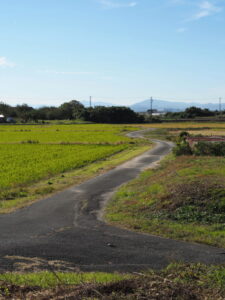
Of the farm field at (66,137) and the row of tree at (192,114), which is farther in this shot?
the row of tree at (192,114)

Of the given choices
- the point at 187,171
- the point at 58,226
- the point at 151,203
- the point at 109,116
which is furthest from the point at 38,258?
the point at 109,116

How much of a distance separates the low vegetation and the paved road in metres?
0.99

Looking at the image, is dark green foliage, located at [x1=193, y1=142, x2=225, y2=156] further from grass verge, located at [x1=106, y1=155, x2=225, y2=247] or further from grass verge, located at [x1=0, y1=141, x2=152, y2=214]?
grass verge, located at [x1=106, y1=155, x2=225, y2=247]

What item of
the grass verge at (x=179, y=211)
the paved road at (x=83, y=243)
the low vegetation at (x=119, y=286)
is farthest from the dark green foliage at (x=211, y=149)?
the low vegetation at (x=119, y=286)

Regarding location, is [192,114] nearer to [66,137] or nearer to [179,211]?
[66,137]

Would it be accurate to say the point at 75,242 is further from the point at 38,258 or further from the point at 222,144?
the point at 222,144

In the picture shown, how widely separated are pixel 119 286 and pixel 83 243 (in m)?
4.34

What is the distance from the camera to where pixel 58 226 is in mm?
13688

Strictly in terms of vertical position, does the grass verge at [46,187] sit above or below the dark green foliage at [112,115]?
below

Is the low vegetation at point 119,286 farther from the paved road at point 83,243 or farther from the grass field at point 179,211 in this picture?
the grass field at point 179,211

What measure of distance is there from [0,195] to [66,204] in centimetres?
394

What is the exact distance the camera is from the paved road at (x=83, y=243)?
9984mm

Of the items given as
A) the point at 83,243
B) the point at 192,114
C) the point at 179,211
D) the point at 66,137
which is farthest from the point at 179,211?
the point at 192,114

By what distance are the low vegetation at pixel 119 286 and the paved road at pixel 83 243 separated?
0.99 meters
